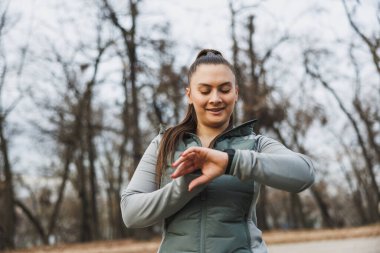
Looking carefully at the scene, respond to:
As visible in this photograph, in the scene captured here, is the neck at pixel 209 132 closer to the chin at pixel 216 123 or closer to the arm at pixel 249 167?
the chin at pixel 216 123

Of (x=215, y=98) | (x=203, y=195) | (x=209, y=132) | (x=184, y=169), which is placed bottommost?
(x=203, y=195)

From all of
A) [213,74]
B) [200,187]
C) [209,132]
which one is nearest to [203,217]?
[200,187]

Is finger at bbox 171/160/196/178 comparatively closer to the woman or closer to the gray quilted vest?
the woman

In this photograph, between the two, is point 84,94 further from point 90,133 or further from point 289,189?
point 289,189

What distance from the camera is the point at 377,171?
38844 mm

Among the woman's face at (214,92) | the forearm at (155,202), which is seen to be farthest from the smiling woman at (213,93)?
the forearm at (155,202)

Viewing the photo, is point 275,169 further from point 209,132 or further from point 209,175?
point 209,132

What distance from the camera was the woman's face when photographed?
1909mm

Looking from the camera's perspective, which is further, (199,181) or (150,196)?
(150,196)

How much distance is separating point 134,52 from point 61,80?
6665 mm

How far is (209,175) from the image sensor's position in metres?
1.61

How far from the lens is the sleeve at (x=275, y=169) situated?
161 cm

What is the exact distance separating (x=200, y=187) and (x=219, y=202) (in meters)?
0.13

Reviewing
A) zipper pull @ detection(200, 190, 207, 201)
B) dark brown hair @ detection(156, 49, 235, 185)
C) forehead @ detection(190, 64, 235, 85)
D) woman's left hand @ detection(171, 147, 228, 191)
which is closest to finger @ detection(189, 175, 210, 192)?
woman's left hand @ detection(171, 147, 228, 191)
